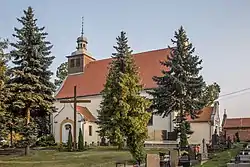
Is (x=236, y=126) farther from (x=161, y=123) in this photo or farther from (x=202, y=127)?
(x=161, y=123)

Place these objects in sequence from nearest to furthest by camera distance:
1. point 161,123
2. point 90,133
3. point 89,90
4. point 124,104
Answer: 1. point 124,104
2. point 161,123
3. point 90,133
4. point 89,90

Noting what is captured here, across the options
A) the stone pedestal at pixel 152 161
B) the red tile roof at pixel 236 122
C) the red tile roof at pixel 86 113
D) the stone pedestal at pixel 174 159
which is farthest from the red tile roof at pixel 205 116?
the stone pedestal at pixel 152 161

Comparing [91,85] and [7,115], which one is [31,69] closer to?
[7,115]

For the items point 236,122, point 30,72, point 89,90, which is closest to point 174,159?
point 30,72

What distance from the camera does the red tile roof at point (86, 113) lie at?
39.6 m

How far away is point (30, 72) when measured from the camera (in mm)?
26062

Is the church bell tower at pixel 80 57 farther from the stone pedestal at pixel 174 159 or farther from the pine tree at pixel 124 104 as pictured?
the stone pedestal at pixel 174 159

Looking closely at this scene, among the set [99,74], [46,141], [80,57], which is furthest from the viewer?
[80,57]

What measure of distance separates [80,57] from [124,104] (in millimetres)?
24480

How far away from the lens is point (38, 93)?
26.2 metres

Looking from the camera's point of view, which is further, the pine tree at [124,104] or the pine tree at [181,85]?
the pine tree at [181,85]

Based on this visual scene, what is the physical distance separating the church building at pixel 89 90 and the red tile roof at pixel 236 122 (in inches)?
1020

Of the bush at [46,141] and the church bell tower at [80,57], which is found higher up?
the church bell tower at [80,57]

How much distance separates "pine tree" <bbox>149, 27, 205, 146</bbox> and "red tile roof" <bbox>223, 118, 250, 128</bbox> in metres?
33.0
